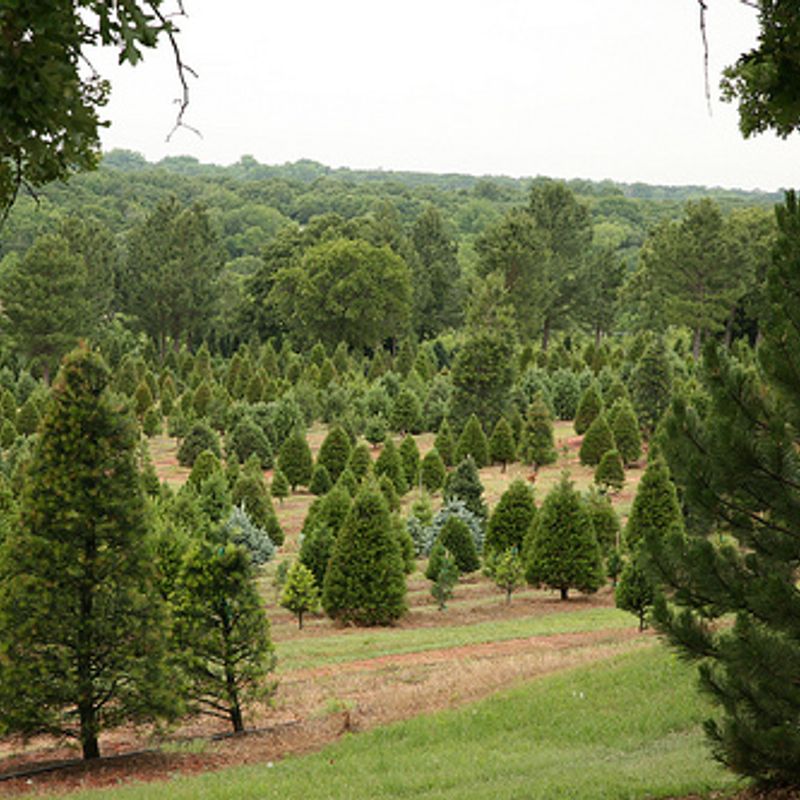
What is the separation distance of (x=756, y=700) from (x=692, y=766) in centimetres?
322

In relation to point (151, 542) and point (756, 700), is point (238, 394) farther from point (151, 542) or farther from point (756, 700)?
point (756, 700)

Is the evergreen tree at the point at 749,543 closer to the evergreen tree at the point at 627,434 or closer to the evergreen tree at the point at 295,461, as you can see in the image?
the evergreen tree at the point at 295,461

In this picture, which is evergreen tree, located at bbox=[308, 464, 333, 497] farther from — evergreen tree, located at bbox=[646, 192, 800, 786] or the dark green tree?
evergreen tree, located at bbox=[646, 192, 800, 786]

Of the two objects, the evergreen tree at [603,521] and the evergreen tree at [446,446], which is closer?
the evergreen tree at [603,521]

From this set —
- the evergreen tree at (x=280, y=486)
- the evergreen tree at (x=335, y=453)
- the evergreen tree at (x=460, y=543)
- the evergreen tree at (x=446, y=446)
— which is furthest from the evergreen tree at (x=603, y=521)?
the evergreen tree at (x=335, y=453)

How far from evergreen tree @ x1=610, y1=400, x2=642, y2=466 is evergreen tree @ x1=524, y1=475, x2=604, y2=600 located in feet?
58.9

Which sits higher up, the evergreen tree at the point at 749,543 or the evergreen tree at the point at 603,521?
the evergreen tree at the point at 749,543

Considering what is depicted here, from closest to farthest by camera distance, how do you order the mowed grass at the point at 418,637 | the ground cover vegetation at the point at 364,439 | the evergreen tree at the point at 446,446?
the ground cover vegetation at the point at 364,439 < the mowed grass at the point at 418,637 < the evergreen tree at the point at 446,446

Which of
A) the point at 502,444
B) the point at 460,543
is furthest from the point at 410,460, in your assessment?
the point at 460,543

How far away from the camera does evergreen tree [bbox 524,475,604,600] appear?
25969mm

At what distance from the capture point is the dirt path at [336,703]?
14.4 metres

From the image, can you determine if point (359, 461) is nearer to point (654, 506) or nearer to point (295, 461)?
point (295, 461)

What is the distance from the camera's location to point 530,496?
1173 inches

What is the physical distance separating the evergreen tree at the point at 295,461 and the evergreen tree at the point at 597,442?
12494mm
